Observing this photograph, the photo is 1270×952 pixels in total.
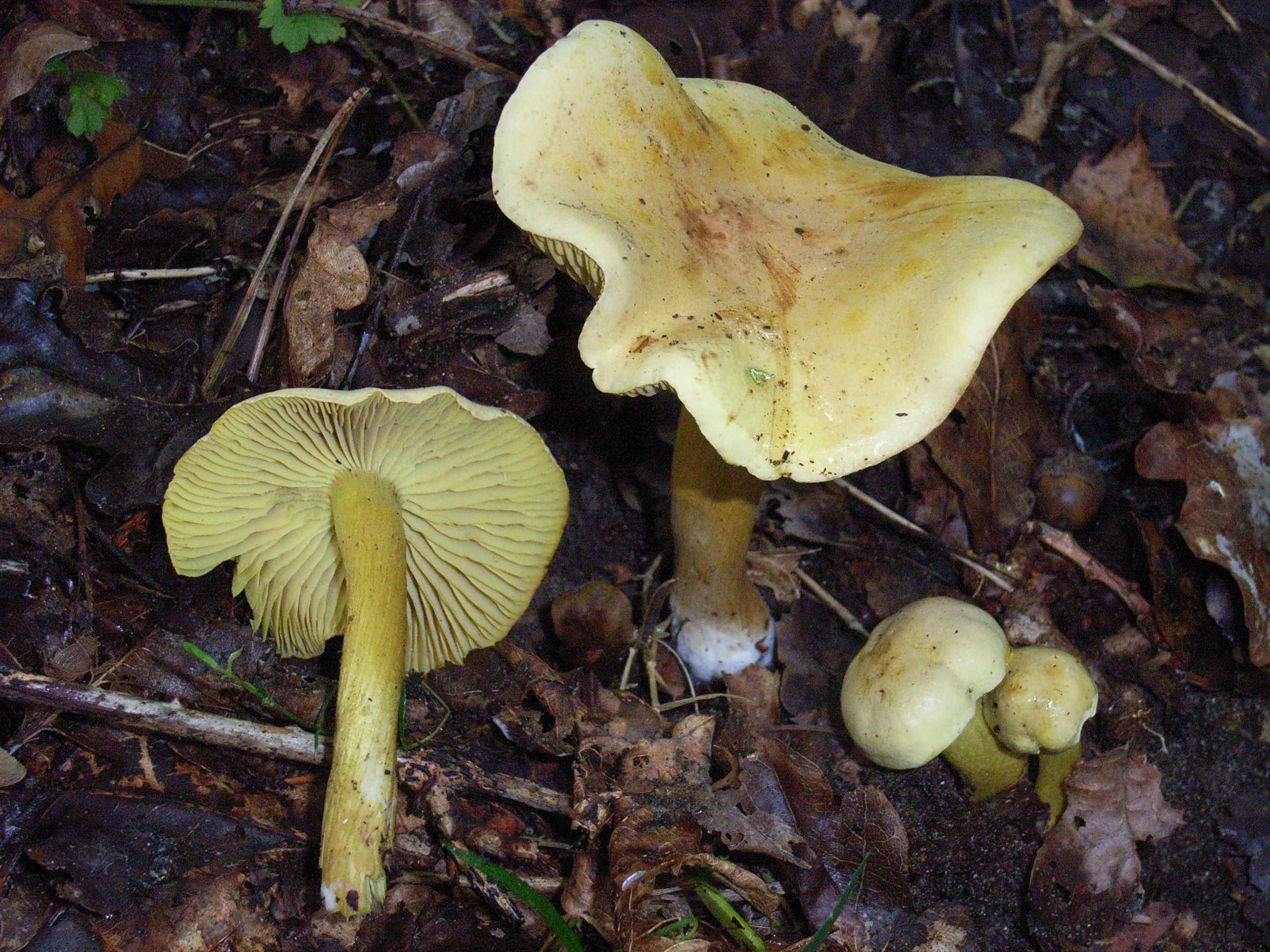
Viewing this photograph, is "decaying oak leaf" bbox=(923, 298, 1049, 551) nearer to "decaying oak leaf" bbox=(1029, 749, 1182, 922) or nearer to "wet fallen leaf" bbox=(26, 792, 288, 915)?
"decaying oak leaf" bbox=(1029, 749, 1182, 922)

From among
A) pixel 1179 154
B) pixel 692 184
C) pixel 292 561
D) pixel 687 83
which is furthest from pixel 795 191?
pixel 1179 154

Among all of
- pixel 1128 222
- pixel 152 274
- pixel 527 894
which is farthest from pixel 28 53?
pixel 1128 222

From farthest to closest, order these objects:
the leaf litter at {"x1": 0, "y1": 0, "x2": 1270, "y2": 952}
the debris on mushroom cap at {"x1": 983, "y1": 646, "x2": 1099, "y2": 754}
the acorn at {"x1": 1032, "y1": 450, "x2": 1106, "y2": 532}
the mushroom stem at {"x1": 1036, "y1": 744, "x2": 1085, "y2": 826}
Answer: the acorn at {"x1": 1032, "y1": 450, "x2": 1106, "y2": 532}
the mushroom stem at {"x1": 1036, "y1": 744, "x2": 1085, "y2": 826}
the debris on mushroom cap at {"x1": 983, "y1": 646, "x2": 1099, "y2": 754}
the leaf litter at {"x1": 0, "y1": 0, "x2": 1270, "y2": 952}

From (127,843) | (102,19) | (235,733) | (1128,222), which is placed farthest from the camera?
(1128,222)

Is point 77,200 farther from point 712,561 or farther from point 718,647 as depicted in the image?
point 718,647

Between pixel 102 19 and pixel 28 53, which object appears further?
pixel 102 19

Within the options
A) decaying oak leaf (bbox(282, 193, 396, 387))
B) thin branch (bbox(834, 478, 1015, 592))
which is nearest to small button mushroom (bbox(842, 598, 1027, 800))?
thin branch (bbox(834, 478, 1015, 592))

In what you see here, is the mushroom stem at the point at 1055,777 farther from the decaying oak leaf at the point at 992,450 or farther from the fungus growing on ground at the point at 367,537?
the fungus growing on ground at the point at 367,537
